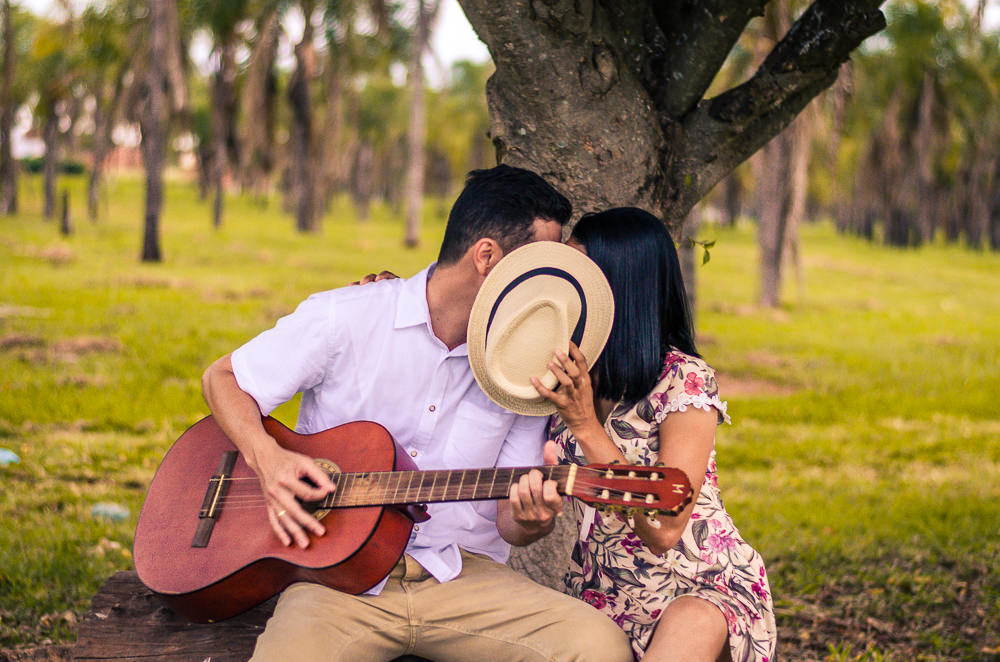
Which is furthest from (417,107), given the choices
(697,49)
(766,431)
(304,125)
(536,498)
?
(536,498)

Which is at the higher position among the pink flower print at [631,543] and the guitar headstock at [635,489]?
the guitar headstock at [635,489]

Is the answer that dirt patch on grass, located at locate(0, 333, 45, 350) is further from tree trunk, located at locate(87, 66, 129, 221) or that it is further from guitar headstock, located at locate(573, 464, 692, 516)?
tree trunk, located at locate(87, 66, 129, 221)

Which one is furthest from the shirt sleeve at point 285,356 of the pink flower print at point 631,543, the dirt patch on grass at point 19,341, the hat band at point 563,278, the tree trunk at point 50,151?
the tree trunk at point 50,151

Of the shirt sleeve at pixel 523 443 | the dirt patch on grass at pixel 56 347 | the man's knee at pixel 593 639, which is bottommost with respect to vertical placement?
the dirt patch on grass at pixel 56 347

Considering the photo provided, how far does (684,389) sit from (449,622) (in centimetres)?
100

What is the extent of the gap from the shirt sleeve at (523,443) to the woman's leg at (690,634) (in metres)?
0.65

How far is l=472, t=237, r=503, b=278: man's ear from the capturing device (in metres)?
2.83

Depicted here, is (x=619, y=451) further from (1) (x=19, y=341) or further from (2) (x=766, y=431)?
(1) (x=19, y=341)

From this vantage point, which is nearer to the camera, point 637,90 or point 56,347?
point 637,90

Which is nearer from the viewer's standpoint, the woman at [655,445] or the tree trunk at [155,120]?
the woman at [655,445]

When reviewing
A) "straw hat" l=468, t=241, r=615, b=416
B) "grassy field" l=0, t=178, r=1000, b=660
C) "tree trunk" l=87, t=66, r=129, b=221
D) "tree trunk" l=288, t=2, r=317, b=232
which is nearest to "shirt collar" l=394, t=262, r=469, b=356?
"straw hat" l=468, t=241, r=615, b=416

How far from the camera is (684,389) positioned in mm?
2639

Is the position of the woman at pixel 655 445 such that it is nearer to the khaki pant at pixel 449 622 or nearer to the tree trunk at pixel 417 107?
the khaki pant at pixel 449 622

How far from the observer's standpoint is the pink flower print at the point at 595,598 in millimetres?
2813
